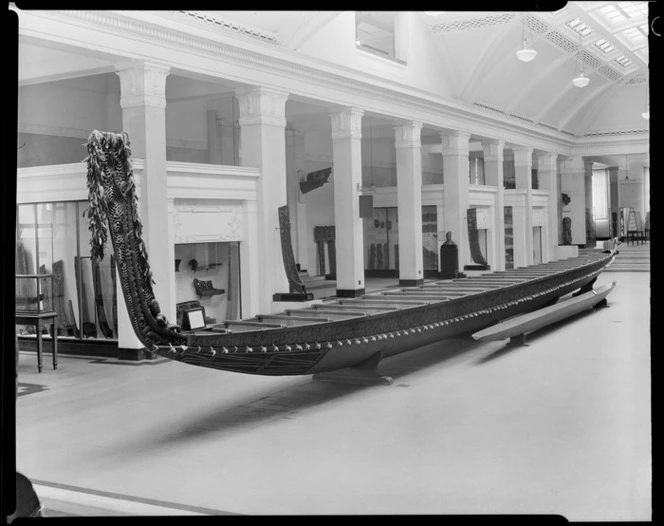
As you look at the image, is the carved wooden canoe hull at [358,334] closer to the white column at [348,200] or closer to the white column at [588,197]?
the white column at [348,200]

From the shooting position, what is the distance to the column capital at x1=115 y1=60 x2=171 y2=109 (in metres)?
10.2

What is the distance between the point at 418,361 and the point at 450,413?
2.92 metres

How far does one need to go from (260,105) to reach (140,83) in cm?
278

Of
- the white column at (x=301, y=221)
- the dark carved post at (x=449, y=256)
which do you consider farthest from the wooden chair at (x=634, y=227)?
the white column at (x=301, y=221)

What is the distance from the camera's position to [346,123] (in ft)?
51.3

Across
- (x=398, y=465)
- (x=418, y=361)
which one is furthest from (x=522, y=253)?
(x=398, y=465)

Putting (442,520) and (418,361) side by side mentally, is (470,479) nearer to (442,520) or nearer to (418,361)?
(442,520)

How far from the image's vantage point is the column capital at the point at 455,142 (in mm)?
20141

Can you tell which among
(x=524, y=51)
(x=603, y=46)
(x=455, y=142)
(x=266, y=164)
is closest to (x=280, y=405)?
(x=603, y=46)

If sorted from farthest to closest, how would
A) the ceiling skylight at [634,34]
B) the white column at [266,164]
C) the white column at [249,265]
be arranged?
the white column at [266,164], the white column at [249,265], the ceiling skylight at [634,34]

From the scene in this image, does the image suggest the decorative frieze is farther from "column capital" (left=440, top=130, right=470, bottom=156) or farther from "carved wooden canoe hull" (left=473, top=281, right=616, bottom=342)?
"column capital" (left=440, top=130, right=470, bottom=156)

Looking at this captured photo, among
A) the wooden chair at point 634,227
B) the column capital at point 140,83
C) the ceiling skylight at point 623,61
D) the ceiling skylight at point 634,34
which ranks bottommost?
the wooden chair at point 634,227

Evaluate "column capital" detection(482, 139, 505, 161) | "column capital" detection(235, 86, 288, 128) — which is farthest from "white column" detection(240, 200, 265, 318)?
"column capital" detection(482, 139, 505, 161)

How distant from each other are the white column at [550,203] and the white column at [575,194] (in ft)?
1.40
